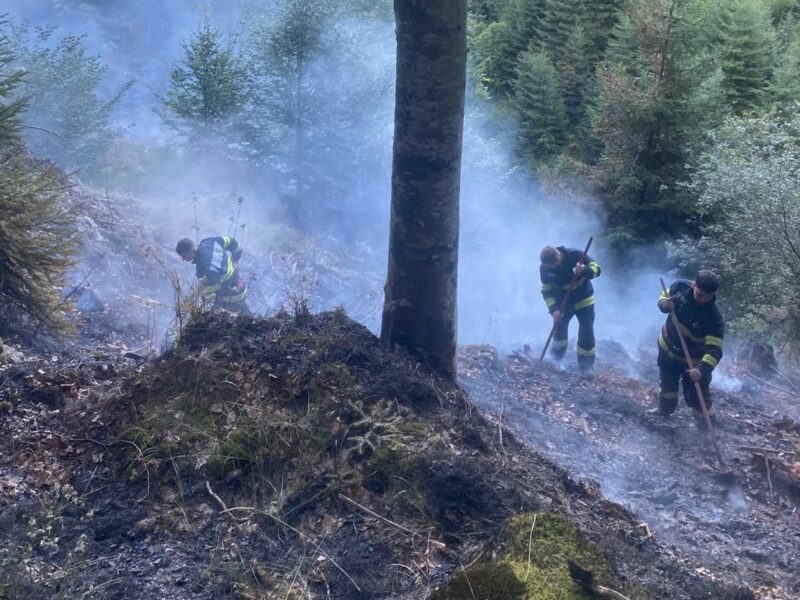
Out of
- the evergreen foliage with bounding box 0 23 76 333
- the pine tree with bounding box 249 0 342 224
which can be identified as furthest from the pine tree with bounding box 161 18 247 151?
the evergreen foliage with bounding box 0 23 76 333

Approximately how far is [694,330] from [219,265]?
552 cm

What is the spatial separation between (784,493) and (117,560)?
5.76 m

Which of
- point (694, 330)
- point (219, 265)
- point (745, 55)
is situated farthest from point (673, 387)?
point (745, 55)

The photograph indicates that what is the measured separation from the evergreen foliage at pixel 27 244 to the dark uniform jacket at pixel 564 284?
237 inches

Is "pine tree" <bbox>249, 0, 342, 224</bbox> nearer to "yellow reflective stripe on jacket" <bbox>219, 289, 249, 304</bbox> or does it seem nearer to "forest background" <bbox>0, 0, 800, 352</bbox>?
"forest background" <bbox>0, 0, 800, 352</bbox>

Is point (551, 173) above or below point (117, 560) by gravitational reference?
above

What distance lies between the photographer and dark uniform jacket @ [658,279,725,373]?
7.95m

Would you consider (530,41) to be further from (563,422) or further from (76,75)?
(563,422)

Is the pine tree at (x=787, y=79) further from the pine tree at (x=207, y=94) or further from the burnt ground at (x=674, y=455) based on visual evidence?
the pine tree at (x=207, y=94)

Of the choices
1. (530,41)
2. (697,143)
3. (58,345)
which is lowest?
(58,345)

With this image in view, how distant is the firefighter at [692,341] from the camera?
791 centimetres

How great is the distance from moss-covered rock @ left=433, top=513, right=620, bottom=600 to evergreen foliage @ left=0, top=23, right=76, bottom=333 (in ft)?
14.7

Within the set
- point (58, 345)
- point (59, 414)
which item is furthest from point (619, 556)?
point (58, 345)

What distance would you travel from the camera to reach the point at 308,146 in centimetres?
1697
